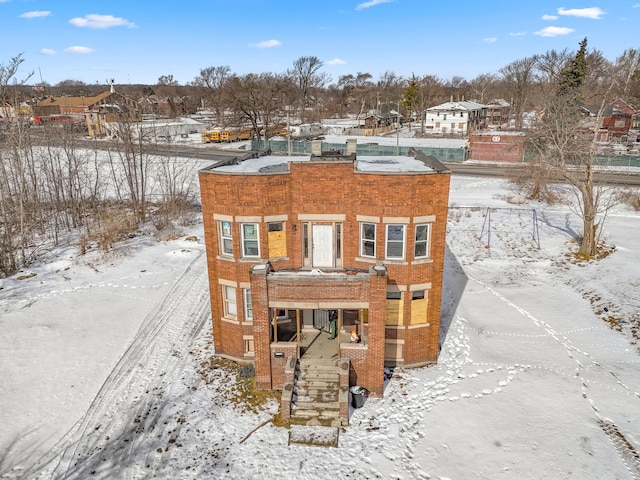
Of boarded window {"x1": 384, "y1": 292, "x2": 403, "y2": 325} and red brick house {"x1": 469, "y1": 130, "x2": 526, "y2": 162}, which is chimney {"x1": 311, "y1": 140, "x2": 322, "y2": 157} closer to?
boarded window {"x1": 384, "y1": 292, "x2": 403, "y2": 325}

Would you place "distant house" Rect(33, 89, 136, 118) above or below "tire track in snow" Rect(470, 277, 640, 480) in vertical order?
above

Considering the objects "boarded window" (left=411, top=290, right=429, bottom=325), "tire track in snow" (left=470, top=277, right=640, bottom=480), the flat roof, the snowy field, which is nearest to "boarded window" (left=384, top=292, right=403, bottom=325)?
"boarded window" (left=411, top=290, right=429, bottom=325)

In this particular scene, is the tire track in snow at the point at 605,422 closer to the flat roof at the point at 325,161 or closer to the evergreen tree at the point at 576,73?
the flat roof at the point at 325,161

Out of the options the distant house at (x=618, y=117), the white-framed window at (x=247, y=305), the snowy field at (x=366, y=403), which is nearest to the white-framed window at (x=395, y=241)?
the snowy field at (x=366, y=403)

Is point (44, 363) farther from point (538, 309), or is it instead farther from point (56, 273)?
point (538, 309)

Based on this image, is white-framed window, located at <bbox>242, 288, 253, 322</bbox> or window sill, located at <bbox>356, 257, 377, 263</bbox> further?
white-framed window, located at <bbox>242, 288, 253, 322</bbox>

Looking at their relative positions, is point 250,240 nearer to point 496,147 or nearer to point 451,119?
point 496,147

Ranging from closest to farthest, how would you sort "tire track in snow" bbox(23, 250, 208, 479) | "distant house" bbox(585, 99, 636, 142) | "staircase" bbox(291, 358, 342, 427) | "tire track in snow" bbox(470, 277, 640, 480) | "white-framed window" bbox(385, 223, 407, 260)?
"tire track in snow" bbox(470, 277, 640, 480) → "tire track in snow" bbox(23, 250, 208, 479) → "staircase" bbox(291, 358, 342, 427) → "white-framed window" bbox(385, 223, 407, 260) → "distant house" bbox(585, 99, 636, 142)

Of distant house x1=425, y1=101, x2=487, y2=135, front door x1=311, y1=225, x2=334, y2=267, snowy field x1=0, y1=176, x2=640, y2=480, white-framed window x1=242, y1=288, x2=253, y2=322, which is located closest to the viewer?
snowy field x1=0, y1=176, x2=640, y2=480
